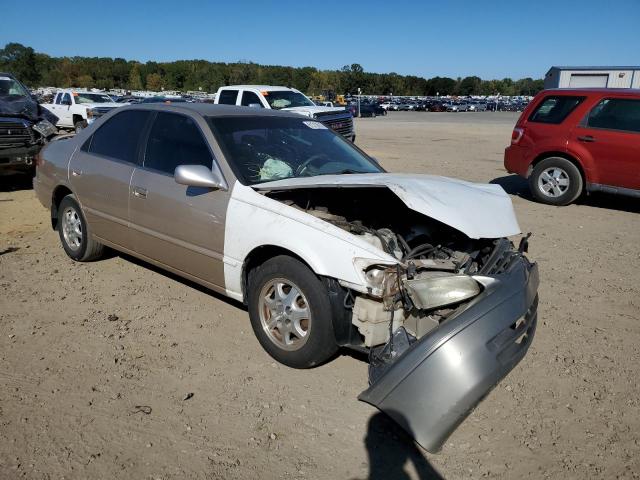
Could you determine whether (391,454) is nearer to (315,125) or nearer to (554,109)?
(315,125)

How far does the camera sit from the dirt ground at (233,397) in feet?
8.66

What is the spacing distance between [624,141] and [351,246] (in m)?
6.63

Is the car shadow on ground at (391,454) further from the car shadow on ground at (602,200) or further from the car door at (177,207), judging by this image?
the car shadow on ground at (602,200)

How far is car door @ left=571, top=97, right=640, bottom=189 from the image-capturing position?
25.5 ft

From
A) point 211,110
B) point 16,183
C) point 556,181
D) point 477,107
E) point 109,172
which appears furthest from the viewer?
point 477,107

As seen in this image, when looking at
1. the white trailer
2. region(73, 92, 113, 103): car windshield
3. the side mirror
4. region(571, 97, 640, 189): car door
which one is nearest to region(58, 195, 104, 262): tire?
the side mirror

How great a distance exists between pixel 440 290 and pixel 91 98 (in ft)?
78.1

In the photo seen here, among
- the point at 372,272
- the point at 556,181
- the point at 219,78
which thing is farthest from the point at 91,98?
the point at 219,78

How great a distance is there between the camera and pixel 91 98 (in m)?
23.2

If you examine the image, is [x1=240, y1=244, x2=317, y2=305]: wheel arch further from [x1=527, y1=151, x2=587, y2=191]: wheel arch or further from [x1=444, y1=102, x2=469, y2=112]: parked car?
[x1=444, y1=102, x2=469, y2=112]: parked car

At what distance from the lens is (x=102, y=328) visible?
403 cm

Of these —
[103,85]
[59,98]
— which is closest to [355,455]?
[59,98]

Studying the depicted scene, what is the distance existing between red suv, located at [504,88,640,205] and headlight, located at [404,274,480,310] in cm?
623

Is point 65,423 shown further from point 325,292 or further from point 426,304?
point 426,304
